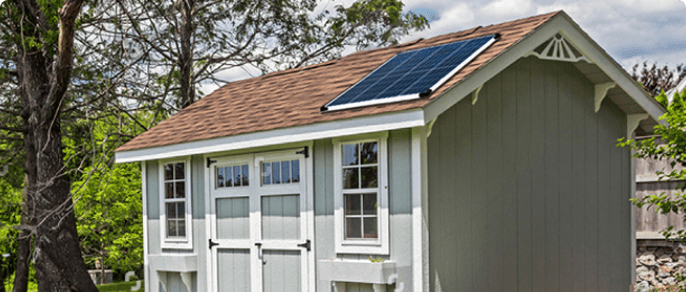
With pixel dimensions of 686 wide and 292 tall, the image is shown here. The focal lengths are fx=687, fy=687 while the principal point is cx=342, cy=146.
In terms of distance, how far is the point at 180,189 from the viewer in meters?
9.70

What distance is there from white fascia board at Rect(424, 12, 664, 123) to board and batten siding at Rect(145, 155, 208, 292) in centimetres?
412

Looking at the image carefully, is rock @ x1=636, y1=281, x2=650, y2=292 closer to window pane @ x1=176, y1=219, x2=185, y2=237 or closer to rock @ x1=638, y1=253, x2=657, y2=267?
rock @ x1=638, y1=253, x2=657, y2=267

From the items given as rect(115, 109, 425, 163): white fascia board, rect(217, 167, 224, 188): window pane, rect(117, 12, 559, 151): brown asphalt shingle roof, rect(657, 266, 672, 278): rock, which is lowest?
rect(657, 266, 672, 278): rock

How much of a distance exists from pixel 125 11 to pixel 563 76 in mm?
5398

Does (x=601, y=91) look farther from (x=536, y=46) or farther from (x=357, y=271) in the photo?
(x=357, y=271)

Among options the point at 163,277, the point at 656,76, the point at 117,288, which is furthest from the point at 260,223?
the point at 656,76

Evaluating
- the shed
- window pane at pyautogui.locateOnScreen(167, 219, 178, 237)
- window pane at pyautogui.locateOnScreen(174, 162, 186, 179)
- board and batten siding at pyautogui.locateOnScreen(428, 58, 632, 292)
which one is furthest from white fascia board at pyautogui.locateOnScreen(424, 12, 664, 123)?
window pane at pyautogui.locateOnScreen(167, 219, 178, 237)

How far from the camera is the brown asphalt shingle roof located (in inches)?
281

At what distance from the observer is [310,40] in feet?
57.6

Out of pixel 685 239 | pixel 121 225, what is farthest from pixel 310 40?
pixel 685 239

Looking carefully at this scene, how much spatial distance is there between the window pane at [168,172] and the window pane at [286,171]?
238 centimetres

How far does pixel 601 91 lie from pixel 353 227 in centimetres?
381

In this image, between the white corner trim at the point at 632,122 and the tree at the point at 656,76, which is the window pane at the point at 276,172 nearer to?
the white corner trim at the point at 632,122

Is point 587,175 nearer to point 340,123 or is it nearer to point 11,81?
point 340,123
